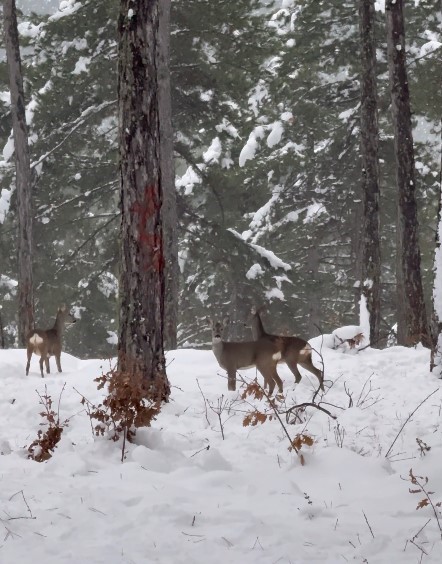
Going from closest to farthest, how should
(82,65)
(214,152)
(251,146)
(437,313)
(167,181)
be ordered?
(437,313) < (167,181) < (82,65) < (251,146) < (214,152)

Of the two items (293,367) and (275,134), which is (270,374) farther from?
(275,134)

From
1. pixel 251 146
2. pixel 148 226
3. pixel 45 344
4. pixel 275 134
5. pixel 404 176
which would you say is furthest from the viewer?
pixel 251 146

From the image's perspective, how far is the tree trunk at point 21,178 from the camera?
1523cm

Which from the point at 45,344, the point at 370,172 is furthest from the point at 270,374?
the point at 370,172

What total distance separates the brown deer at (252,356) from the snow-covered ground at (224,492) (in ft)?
5.97

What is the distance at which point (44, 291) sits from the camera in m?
22.9

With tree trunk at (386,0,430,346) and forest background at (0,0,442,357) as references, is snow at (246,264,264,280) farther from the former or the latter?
tree trunk at (386,0,430,346)

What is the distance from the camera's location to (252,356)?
9227 millimetres

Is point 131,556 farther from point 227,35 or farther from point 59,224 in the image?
point 59,224

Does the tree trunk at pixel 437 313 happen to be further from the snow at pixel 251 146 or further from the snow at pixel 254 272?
the snow at pixel 251 146

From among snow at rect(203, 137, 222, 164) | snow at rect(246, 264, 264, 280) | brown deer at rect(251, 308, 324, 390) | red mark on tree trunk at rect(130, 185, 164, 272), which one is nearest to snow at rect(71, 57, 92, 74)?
snow at rect(203, 137, 222, 164)

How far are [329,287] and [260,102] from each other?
7.82 m

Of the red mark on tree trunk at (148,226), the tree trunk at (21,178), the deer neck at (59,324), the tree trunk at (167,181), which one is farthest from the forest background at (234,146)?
the red mark on tree trunk at (148,226)

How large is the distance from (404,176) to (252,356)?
244 inches
